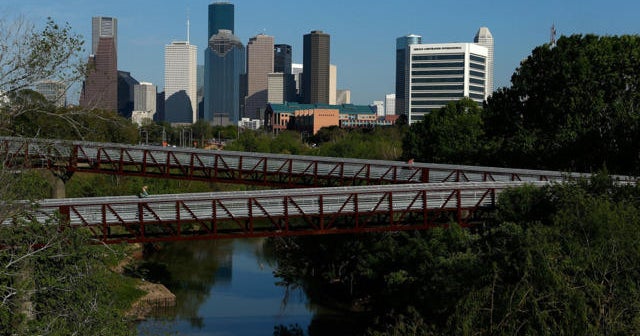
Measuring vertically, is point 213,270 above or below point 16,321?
below

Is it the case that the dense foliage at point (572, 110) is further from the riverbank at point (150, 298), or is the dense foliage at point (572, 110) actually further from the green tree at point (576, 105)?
the riverbank at point (150, 298)

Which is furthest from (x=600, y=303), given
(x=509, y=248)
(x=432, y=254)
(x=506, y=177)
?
(x=506, y=177)

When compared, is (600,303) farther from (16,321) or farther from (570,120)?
(570,120)

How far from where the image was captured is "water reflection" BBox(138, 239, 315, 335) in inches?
1585

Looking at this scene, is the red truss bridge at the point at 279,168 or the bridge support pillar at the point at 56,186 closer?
the red truss bridge at the point at 279,168

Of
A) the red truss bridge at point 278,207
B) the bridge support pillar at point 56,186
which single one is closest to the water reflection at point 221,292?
the red truss bridge at point 278,207

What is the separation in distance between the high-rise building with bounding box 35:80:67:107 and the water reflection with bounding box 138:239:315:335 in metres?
14.8

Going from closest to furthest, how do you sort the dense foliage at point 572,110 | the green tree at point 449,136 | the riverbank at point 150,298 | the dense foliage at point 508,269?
the dense foliage at point 508,269, the riverbank at point 150,298, the dense foliage at point 572,110, the green tree at point 449,136

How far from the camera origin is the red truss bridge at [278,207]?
33250mm

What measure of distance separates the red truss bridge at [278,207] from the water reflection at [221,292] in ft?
14.2

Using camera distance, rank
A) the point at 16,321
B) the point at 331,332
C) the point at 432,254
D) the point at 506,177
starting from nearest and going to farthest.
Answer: the point at 16,321 → the point at 432,254 → the point at 331,332 → the point at 506,177

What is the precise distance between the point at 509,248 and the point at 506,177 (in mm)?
21562

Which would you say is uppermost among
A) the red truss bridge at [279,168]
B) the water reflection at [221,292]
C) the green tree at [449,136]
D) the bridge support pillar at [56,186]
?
the green tree at [449,136]

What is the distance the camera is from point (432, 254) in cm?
3328
